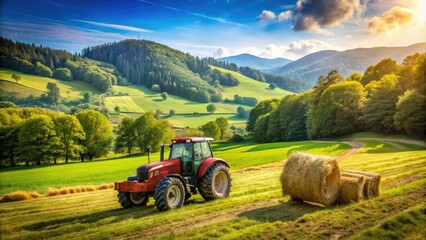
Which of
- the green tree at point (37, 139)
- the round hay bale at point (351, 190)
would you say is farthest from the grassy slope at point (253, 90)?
the round hay bale at point (351, 190)

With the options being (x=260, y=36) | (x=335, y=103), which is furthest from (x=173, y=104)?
(x=260, y=36)

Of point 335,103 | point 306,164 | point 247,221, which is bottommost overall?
point 247,221

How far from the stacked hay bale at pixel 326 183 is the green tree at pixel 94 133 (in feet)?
171

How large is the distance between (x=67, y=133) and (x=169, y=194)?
44.1 metres

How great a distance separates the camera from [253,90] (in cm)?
16075

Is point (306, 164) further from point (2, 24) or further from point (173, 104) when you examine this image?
point (173, 104)

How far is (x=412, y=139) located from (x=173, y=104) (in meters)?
82.9

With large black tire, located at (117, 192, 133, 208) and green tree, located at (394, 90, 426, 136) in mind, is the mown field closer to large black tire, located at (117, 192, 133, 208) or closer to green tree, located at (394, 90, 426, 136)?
large black tire, located at (117, 192, 133, 208)

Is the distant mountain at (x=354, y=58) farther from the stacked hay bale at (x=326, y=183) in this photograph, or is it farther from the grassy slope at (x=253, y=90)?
the grassy slope at (x=253, y=90)

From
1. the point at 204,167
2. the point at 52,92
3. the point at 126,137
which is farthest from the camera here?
the point at 126,137

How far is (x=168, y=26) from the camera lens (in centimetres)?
1368

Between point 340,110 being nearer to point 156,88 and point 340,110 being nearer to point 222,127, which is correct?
point 222,127

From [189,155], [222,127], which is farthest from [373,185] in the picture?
[222,127]

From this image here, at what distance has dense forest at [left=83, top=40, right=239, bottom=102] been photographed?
259 feet
